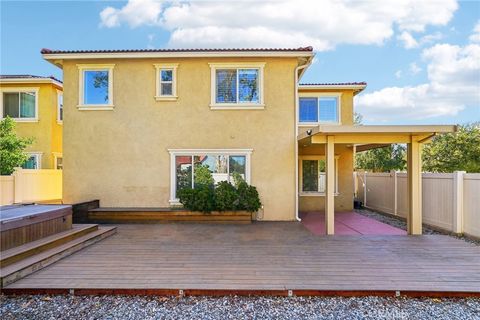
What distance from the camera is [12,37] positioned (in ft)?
43.5

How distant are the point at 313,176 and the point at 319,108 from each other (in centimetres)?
320

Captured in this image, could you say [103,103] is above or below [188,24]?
below

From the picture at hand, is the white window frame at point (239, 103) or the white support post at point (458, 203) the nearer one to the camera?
the white support post at point (458, 203)

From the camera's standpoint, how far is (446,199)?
9039 mm

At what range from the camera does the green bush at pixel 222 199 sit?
10094mm

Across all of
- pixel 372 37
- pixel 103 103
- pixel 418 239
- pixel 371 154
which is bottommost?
pixel 418 239

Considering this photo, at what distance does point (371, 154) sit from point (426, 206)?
13280mm

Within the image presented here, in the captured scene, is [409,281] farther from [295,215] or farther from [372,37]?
[372,37]

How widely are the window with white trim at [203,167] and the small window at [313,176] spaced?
3962 millimetres

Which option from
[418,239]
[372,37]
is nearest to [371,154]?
[372,37]

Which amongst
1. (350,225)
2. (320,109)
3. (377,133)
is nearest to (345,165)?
(320,109)

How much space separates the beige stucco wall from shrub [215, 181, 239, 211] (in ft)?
3.48

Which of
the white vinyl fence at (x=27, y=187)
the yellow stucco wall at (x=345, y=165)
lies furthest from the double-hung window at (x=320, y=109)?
the white vinyl fence at (x=27, y=187)

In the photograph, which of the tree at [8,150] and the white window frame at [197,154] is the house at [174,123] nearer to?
the white window frame at [197,154]
